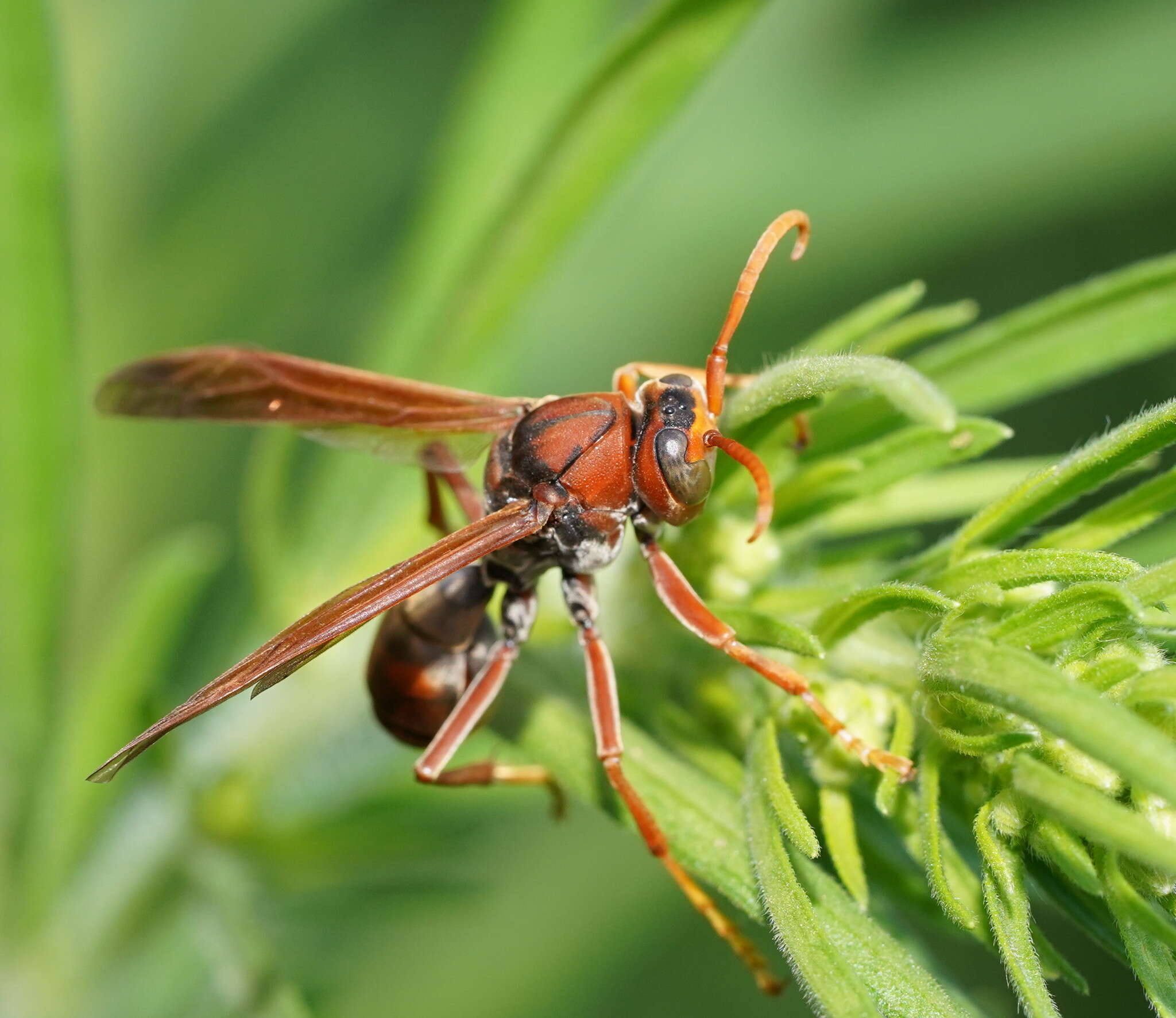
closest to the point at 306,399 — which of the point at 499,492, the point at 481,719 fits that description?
the point at 499,492

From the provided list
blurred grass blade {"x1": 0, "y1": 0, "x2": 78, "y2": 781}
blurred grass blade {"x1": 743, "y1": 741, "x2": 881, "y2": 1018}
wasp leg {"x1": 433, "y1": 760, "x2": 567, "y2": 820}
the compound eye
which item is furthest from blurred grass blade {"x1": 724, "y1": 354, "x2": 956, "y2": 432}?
blurred grass blade {"x1": 0, "y1": 0, "x2": 78, "y2": 781}

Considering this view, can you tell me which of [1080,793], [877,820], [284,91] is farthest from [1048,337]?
[284,91]

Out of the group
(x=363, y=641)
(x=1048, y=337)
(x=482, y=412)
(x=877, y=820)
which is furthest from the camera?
(x=363, y=641)

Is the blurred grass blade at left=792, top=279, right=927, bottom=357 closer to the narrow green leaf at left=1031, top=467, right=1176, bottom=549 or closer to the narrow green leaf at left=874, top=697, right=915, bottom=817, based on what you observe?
the narrow green leaf at left=1031, top=467, right=1176, bottom=549

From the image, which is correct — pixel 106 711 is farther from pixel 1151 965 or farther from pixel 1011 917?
pixel 1151 965

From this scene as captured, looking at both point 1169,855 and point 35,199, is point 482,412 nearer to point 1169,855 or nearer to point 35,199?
point 35,199

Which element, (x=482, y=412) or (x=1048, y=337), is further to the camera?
(x=482, y=412)

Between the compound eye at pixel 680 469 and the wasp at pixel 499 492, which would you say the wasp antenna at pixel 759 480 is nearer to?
the wasp at pixel 499 492
